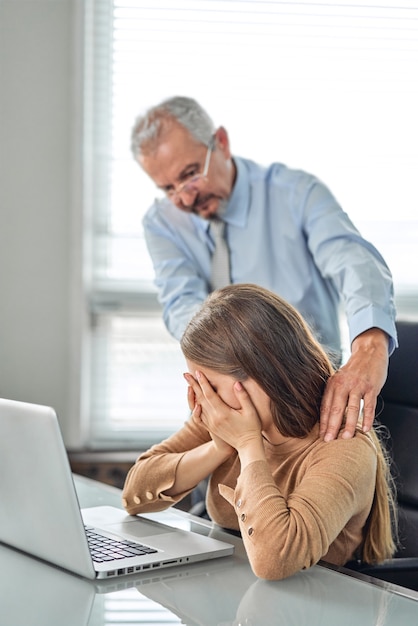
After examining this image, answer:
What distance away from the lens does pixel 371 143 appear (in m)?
3.09

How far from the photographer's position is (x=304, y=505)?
124 centimetres

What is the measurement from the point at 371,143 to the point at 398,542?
1745 millimetres

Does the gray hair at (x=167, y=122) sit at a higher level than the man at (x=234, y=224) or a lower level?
higher

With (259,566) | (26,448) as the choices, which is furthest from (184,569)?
(26,448)

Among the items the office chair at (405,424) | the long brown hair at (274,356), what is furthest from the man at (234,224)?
the long brown hair at (274,356)

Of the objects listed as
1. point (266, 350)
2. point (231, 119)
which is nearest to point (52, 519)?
point (266, 350)

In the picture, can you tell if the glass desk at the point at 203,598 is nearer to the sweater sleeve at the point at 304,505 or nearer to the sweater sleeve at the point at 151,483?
the sweater sleeve at the point at 304,505

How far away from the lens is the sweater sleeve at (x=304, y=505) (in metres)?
1.19

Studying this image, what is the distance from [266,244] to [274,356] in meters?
0.98

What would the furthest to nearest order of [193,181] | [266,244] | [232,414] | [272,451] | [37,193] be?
[37,193] < [266,244] < [193,181] < [272,451] < [232,414]

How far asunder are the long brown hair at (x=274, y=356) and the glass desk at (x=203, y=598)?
25cm

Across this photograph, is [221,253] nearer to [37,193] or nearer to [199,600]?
[37,193]

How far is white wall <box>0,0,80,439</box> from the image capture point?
2941 millimetres

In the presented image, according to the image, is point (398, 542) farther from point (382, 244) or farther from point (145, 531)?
point (382, 244)
